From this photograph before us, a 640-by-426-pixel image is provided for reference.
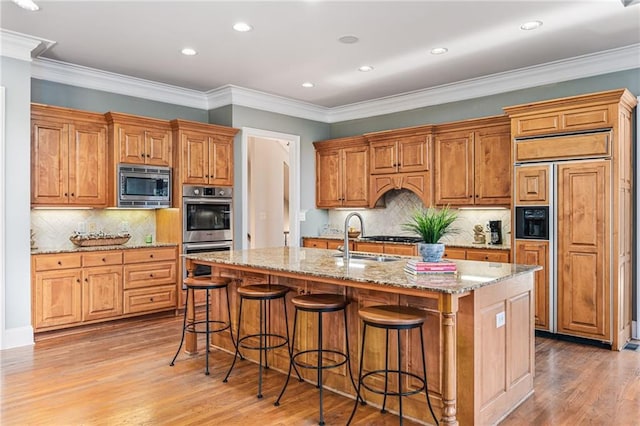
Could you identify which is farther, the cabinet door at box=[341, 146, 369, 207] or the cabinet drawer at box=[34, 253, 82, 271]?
the cabinet door at box=[341, 146, 369, 207]

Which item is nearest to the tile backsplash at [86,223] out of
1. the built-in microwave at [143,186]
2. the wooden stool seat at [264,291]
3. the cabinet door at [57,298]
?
the built-in microwave at [143,186]

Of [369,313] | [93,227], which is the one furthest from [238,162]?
[369,313]

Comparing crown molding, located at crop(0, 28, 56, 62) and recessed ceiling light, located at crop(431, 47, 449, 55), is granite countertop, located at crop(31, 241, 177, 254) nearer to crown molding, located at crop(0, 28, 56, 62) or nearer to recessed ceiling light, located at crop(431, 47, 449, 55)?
crown molding, located at crop(0, 28, 56, 62)

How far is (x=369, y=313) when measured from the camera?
104 inches

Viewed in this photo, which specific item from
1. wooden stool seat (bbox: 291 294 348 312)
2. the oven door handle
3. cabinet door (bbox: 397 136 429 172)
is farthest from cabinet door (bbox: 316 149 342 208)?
wooden stool seat (bbox: 291 294 348 312)

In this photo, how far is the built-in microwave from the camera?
Answer: 5.23 metres

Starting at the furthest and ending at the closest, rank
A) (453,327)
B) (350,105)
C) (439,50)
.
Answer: (350,105), (439,50), (453,327)

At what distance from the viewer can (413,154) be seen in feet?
19.5

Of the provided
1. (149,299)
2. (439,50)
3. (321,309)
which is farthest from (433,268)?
(149,299)

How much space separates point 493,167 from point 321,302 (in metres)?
3.22

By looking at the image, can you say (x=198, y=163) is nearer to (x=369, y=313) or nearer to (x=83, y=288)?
(x=83, y=288)

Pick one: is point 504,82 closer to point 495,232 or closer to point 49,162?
point 495,232

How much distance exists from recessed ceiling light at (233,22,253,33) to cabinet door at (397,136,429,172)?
8.98 feet

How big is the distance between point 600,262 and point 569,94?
1.91 metres
